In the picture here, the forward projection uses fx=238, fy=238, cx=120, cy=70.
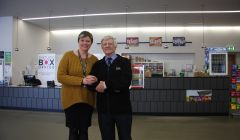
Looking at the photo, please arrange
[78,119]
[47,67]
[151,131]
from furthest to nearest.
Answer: [47,67] < [151,131] < [78,119]

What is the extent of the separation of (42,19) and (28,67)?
230cm

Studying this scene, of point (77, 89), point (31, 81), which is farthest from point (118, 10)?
point (77, 89)

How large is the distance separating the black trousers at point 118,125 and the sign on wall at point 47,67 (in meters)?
7.51

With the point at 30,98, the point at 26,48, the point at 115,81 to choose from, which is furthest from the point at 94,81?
the point at 26,48

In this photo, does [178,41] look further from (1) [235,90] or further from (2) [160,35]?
(1) [235,90]

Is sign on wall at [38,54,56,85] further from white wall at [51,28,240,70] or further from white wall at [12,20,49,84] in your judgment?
white wall at [51,28,240,70]

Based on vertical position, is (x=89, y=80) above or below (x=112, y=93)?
above

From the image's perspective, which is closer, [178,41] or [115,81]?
[115,81]

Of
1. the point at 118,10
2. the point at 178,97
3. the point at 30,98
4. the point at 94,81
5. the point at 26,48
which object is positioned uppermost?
the point at 118,10

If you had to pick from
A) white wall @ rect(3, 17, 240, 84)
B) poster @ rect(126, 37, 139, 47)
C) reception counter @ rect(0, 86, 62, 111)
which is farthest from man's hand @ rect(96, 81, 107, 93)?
poster @ rect(126, 37, 139, 47)

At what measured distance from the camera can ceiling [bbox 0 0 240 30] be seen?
26.7 feet

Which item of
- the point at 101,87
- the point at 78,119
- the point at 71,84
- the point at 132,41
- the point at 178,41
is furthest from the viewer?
the point at 132,41

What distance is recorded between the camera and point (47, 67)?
9.60m

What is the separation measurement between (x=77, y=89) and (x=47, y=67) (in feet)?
25.0
